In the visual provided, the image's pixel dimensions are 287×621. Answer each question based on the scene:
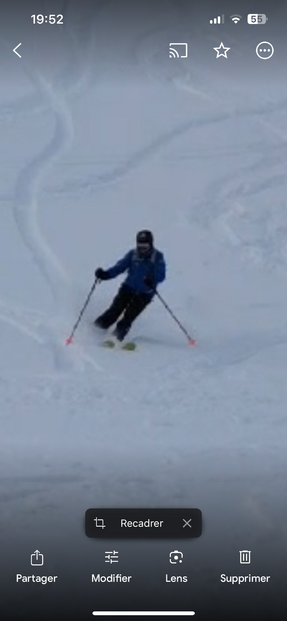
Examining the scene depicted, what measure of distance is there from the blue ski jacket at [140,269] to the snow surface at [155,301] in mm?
378

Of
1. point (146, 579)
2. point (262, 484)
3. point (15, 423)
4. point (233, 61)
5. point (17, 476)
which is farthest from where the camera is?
point (15, 423)

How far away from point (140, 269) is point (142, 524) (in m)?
4.65

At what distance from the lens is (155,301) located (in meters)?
9.03

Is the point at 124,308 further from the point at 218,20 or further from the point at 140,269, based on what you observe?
the point at 218,20

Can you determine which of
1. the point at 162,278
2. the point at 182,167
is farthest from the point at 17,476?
the point at 182,167

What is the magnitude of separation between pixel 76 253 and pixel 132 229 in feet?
2.63

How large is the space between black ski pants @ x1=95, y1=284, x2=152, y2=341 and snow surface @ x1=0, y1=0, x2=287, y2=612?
16 centimetres

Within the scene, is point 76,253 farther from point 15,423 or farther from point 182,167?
point 15,423

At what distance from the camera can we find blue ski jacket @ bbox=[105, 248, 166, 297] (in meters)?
8.29

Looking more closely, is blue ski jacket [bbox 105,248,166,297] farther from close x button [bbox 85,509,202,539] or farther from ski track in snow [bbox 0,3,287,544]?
close x button [bbox 85,509,202,539]

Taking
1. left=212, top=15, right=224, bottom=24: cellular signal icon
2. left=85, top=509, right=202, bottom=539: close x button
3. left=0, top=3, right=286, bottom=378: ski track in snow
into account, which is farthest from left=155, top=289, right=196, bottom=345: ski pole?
left=85, top=509, right=202, bottom=539: close x button

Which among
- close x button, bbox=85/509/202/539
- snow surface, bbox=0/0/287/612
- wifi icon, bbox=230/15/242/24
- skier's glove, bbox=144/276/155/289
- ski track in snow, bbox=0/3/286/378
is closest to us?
close x button, bbox=85/509/202/539

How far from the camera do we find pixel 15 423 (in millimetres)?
6043

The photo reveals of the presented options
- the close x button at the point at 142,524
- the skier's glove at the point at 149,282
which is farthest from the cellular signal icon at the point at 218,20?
the skier's glove at the point at 149,282
